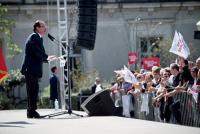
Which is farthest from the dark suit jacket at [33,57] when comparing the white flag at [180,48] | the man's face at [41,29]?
the white flag at [180,48]

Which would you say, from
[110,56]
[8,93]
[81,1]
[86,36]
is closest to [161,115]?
[86,36]

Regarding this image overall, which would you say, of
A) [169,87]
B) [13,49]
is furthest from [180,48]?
[13,49]

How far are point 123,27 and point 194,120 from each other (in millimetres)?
22585

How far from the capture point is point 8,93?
31.5 meters

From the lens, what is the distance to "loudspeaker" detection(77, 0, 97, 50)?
15133 millimetres

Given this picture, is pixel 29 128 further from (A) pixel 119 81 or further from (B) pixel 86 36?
(A) pixel 119 81

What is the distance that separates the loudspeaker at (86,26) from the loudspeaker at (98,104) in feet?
7.80

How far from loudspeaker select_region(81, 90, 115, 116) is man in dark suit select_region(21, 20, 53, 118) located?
3.23 feet

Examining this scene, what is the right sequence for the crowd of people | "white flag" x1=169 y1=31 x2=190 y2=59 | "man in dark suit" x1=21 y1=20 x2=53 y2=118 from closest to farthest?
"man in dark suit" x1=21 y1=20 x2=53 y2=118 → the crowd of people → "white flag" x1=169 y1=31 x2=190 y2=59

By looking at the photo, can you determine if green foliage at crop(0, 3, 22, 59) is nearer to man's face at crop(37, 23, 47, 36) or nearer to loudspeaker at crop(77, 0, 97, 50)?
loudspeaker at crop(77, 0, 97, 50)

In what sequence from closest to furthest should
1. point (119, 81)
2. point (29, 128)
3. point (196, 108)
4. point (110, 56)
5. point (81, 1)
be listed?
point (29, 128) < point (196, 108) < point (81, 1) < point (119, 81) < point (110, 56)

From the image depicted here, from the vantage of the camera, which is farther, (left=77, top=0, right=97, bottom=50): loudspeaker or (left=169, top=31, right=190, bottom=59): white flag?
(left=77, top=0, right=97, bottom=50): loudspeaker

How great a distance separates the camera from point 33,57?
12.4 m

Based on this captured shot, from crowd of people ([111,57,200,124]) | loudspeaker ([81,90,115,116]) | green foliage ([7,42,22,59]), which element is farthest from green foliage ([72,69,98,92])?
loudspeaker ([81,90,115,116])
